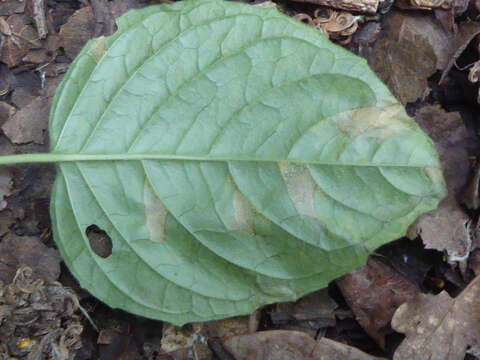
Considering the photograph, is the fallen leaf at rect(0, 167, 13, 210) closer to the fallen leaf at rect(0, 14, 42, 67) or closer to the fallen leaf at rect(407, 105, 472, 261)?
the fallen leaf at rect(0, 14, 42, 67)

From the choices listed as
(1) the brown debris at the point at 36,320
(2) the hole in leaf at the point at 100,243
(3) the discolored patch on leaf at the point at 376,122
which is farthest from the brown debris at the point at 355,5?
(1) the brown debris at the point at 36,320

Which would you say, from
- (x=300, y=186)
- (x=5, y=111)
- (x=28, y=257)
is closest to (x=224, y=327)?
(x=300, y=186)

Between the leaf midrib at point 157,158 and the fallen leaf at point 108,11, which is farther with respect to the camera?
the fallen leaf at point 108,11

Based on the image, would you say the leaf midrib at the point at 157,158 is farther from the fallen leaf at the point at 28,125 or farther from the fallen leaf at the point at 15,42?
the fallen leaf at the point at 15,42

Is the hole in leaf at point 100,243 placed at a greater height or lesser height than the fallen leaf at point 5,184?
lesser

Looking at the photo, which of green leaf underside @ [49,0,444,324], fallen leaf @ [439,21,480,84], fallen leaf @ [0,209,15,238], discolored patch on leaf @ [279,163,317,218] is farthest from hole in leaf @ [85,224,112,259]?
fallen leaf @ [439,21,480,84]

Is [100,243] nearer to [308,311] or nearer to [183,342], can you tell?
[183,342]

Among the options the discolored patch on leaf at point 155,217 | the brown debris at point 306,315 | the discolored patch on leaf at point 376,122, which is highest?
the discolored patch on leaf at point 376,122
